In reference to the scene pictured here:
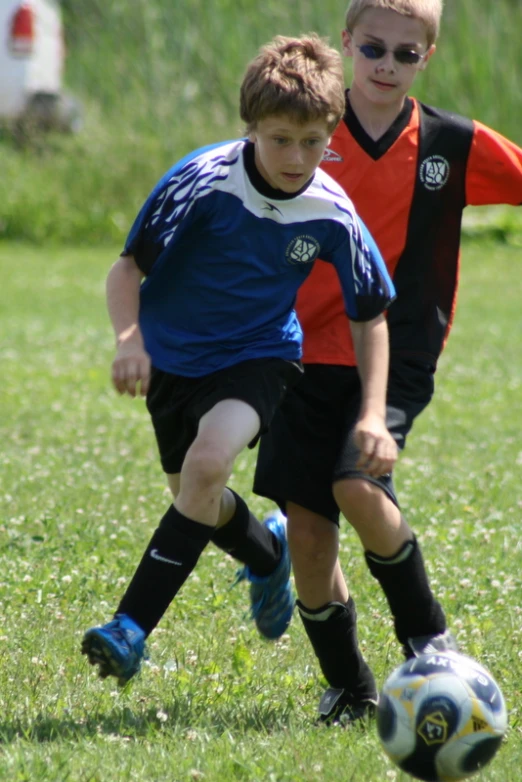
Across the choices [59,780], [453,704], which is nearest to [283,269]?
[453,704]

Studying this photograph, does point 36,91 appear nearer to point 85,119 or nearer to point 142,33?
point 85,119

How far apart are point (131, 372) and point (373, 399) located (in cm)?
70

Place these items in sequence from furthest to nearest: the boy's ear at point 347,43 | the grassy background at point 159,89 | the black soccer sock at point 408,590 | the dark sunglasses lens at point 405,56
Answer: the grassy background at point 159,89 → the boy's ear at point 347,43 → the dark sunglasses lens at point 405,56 → the black soccer sock at point 408,590

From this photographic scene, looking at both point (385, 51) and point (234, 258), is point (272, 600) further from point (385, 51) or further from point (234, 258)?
point (385, 51)

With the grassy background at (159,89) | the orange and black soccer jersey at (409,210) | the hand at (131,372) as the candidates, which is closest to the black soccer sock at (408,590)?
the orange and black soccer jersey at (409,210)

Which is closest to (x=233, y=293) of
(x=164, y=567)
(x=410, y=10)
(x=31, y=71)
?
(x=164, y=567)

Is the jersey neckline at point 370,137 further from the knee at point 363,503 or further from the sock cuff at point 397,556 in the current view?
the sock cuff at point 397,556

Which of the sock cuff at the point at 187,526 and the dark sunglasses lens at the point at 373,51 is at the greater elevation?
the dark sunglasses lens at the point at 373,51

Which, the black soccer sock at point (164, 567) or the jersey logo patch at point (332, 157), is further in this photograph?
the jersey logo patch at point (332, 157)

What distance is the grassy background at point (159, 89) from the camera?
62.2 ft

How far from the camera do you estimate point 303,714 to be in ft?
12.7

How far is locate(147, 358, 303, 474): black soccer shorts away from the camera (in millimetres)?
3711

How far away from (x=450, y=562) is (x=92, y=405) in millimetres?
4573

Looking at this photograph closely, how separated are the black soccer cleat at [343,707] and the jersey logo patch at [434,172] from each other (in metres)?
1.59
